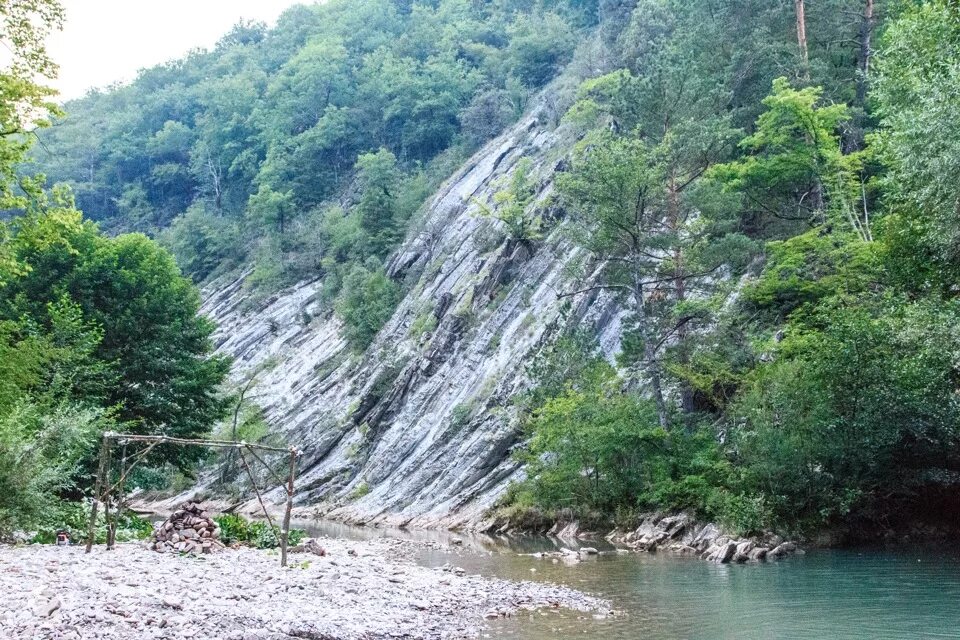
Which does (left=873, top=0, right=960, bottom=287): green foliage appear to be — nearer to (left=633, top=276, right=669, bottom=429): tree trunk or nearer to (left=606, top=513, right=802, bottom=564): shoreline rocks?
(left=606, top=513, right=802, bottom=564): shoreline rocks

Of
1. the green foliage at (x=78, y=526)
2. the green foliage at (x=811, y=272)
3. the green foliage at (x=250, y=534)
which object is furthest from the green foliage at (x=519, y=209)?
the green foliage at (x=250, y=534)

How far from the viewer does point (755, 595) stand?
47.0ft

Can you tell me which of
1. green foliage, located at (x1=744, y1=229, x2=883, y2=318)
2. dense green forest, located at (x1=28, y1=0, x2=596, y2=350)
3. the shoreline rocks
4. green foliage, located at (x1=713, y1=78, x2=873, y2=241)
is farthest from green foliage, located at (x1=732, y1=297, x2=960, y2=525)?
dense green forest, located at (x1=28, y1=0, x2=596, y2=350)

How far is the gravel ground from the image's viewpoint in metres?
9.30

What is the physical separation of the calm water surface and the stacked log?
610cm

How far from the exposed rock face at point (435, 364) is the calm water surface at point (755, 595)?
55.3ft

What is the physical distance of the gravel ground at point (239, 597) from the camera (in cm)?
930

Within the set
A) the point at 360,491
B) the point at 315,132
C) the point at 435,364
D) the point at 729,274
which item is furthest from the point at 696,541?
the point at 315,132

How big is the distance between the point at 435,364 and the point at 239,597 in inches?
1399

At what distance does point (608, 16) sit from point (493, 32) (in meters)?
27.3

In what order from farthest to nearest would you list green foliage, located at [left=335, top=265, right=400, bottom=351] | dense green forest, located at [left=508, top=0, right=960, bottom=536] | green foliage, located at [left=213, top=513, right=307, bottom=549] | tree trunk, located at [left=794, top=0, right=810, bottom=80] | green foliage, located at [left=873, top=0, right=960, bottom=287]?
green foliage, located at [left=335, top=265, right=400, bottom=351] < tree trunk, located at [left=794, top=0, right=810, bottom=80] < dense green forest, located at [left=508, top=0, right=960, bottom=536] < green foliage, located at [left=213, top=513, right=307, bottom=549] < green foliage, located at [left=873, top=0, right=960, bottom=287]

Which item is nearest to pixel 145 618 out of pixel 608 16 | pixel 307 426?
pixel 307 426

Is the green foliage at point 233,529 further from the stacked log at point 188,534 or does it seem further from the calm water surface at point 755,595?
the calm water surface at point 755,595

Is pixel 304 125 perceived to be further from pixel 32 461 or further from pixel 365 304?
pixel 32 461
